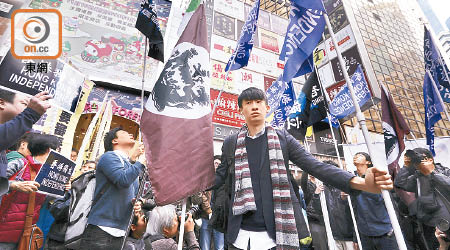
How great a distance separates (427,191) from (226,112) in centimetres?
1067

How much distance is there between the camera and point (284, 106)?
6.38 m

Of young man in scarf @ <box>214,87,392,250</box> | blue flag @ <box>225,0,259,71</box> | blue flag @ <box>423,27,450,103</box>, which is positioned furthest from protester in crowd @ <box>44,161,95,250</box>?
blue flag @ <box>423,27,450,103</box>

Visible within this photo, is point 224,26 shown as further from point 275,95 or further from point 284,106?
point 275,95

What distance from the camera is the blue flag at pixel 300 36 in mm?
3314

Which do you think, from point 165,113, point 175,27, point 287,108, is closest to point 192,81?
point 165,113

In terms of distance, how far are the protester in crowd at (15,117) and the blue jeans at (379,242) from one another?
15.2 feet

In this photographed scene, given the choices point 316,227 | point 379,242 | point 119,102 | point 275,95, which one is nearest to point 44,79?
point 275,95

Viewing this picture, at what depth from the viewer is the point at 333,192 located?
19.1ft

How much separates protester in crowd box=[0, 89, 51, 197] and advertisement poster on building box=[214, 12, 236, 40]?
48.8 feet

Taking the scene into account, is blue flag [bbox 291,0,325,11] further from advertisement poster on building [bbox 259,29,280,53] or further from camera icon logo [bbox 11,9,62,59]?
advertisement poster on building [bbox 259,29,280,53]

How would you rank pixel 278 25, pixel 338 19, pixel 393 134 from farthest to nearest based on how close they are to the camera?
pixel 338 19 → pixel 278 25 → pixel 393 134

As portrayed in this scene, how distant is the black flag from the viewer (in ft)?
10.2

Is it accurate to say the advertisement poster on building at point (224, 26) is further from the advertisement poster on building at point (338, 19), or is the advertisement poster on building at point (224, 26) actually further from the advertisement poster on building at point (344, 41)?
the advertisement poster on building at point (338, 19)

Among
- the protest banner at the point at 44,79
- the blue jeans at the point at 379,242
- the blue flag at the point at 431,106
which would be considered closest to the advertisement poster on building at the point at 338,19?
the blue flag at the point at 431,106
